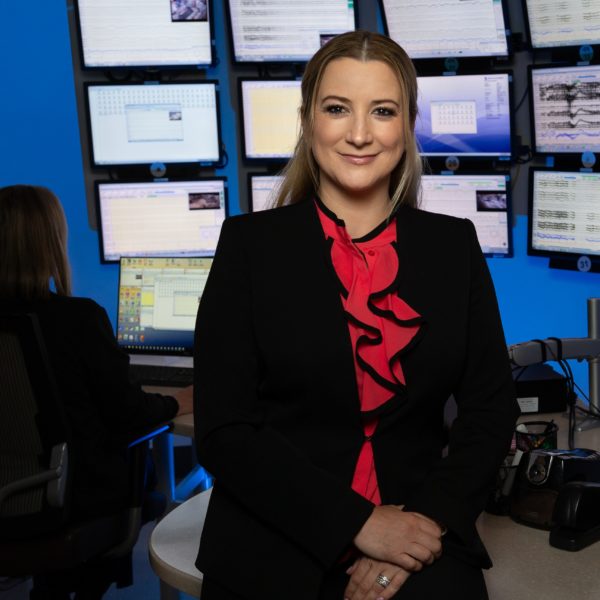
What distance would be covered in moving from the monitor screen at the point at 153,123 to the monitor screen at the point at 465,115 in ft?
2.62

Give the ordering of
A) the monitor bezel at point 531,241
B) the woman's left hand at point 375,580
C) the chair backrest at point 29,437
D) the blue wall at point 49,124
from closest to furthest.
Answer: the woman's left hand at point 375,580 → the chair backrest at point 29,437 → the monitor bezel at point 531,241 → the blue wall at point 49,124

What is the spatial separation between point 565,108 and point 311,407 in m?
2.12

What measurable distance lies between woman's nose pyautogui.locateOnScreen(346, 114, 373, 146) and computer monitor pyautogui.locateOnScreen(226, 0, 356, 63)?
2.07 m

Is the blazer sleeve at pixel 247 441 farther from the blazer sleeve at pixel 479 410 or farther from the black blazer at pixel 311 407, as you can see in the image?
the blazer sleeve at pixel 479 410

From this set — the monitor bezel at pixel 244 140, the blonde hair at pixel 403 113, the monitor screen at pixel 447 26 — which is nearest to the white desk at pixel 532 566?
the blonde hair at pixel 403 113

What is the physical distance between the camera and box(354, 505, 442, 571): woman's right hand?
1.22 metres

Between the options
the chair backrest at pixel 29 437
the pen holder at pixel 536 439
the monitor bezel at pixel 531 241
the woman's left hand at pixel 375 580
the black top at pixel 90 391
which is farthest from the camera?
the monitor bezel at pixel 531 241

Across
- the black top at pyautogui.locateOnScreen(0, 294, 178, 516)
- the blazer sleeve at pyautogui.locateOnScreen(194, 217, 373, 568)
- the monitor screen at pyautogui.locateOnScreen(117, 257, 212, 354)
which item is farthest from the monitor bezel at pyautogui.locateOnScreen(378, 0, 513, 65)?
the blazer sleeve at pyautogui.locateOnScreen(194, 217, 373, 568)

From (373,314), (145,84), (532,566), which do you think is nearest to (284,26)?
(145,84)

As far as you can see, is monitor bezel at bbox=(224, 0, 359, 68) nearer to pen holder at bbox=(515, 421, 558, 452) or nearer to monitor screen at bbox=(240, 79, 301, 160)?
monitor screen at bbox=(240, 79, 301, 160)

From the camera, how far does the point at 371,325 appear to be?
1.34 m

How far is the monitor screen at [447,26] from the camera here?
3141 mm

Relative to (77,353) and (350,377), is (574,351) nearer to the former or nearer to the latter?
(350,377)

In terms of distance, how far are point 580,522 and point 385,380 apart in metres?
0.37
